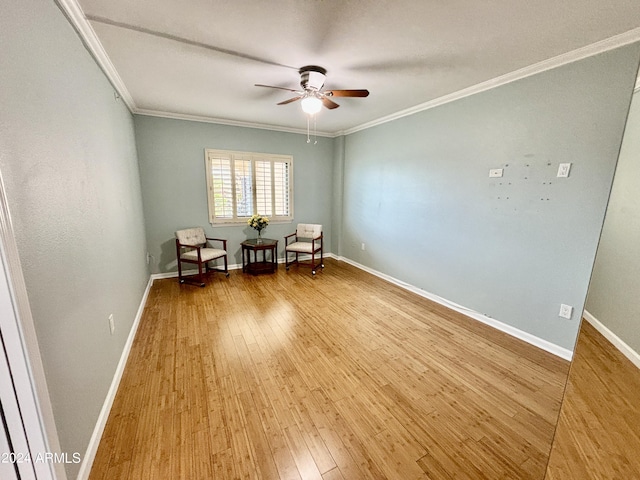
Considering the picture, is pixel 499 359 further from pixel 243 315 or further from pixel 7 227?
pixel 7 227

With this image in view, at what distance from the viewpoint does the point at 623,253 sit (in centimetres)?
92

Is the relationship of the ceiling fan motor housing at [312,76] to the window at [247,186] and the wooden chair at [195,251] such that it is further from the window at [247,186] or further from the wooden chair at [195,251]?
the wooden chair at [195,251]

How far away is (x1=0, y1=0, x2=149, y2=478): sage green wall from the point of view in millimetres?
938

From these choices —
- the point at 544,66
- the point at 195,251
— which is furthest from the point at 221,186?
the point at 544,66

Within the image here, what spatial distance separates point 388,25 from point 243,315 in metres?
2.91

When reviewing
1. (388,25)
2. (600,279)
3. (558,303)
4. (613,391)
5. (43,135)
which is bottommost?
(558,303)

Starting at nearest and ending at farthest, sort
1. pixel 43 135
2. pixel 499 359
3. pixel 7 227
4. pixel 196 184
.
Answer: pixel 7 227 < pixel 43 135 < pixel 499 359 < pixel 196 184

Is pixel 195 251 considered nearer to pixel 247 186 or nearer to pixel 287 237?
pixel 247 186

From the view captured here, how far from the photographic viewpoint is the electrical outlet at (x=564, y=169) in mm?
2100

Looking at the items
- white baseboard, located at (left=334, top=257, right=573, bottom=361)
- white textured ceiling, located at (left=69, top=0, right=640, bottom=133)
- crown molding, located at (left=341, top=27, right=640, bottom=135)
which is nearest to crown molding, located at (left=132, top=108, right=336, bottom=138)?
white textured ceiling, located at (left=69, top=0, right=640, bottom=133)

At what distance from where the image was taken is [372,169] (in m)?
4.26

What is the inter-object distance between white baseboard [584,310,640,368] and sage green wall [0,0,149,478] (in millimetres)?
2118

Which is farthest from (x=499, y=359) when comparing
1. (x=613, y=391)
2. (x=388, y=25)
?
(x=388, y=25)

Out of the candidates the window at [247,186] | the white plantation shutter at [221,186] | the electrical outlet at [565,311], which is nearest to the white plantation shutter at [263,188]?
the window at [247,186]
